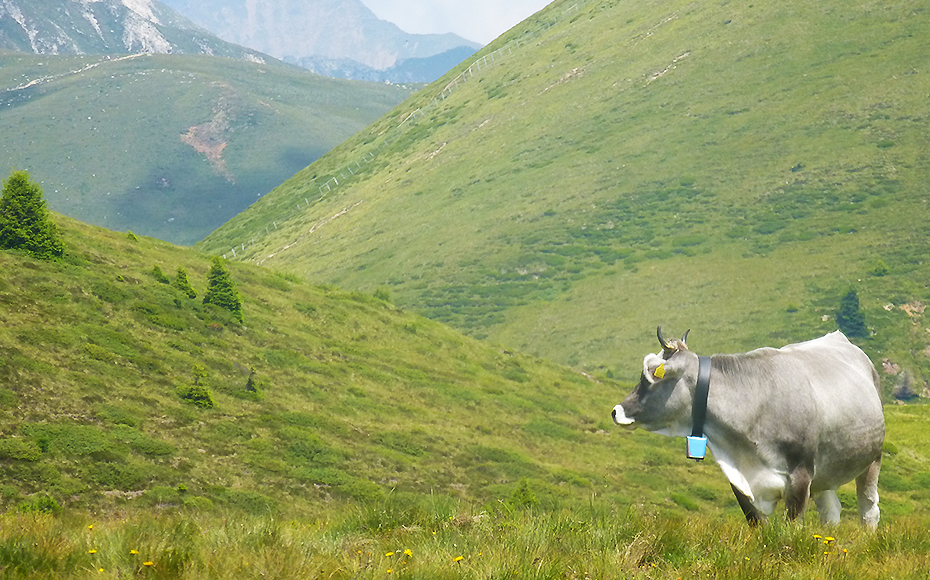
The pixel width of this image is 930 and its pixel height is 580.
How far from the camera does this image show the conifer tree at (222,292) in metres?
52.7

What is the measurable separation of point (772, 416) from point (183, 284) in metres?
45.9

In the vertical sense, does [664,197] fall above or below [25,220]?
above

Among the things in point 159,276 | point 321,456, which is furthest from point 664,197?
point 321,456

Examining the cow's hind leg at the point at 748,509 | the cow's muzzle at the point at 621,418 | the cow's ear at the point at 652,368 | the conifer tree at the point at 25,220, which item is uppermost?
the conifer tree at the point at 25,220

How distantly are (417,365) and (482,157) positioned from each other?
8921 cm

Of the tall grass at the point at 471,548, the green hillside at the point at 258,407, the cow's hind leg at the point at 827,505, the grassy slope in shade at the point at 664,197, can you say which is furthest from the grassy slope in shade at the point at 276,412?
the grassy slope in shade at the point at 664,197

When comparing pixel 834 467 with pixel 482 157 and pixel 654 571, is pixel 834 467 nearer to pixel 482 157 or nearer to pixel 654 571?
pixel 654 571

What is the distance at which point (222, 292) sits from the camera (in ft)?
173

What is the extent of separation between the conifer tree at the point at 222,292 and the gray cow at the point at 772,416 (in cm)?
4402

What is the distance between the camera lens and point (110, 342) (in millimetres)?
39719

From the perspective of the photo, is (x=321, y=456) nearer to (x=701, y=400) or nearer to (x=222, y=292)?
(x=222, y=292)

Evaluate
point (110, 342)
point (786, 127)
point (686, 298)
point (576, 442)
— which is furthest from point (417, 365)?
point (786, 127)

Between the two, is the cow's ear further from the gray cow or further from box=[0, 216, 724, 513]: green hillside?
box=[0, 216, 724, 513]: green hillside

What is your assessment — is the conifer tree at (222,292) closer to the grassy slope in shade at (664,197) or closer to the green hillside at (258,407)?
the green hillside at (258,407)
